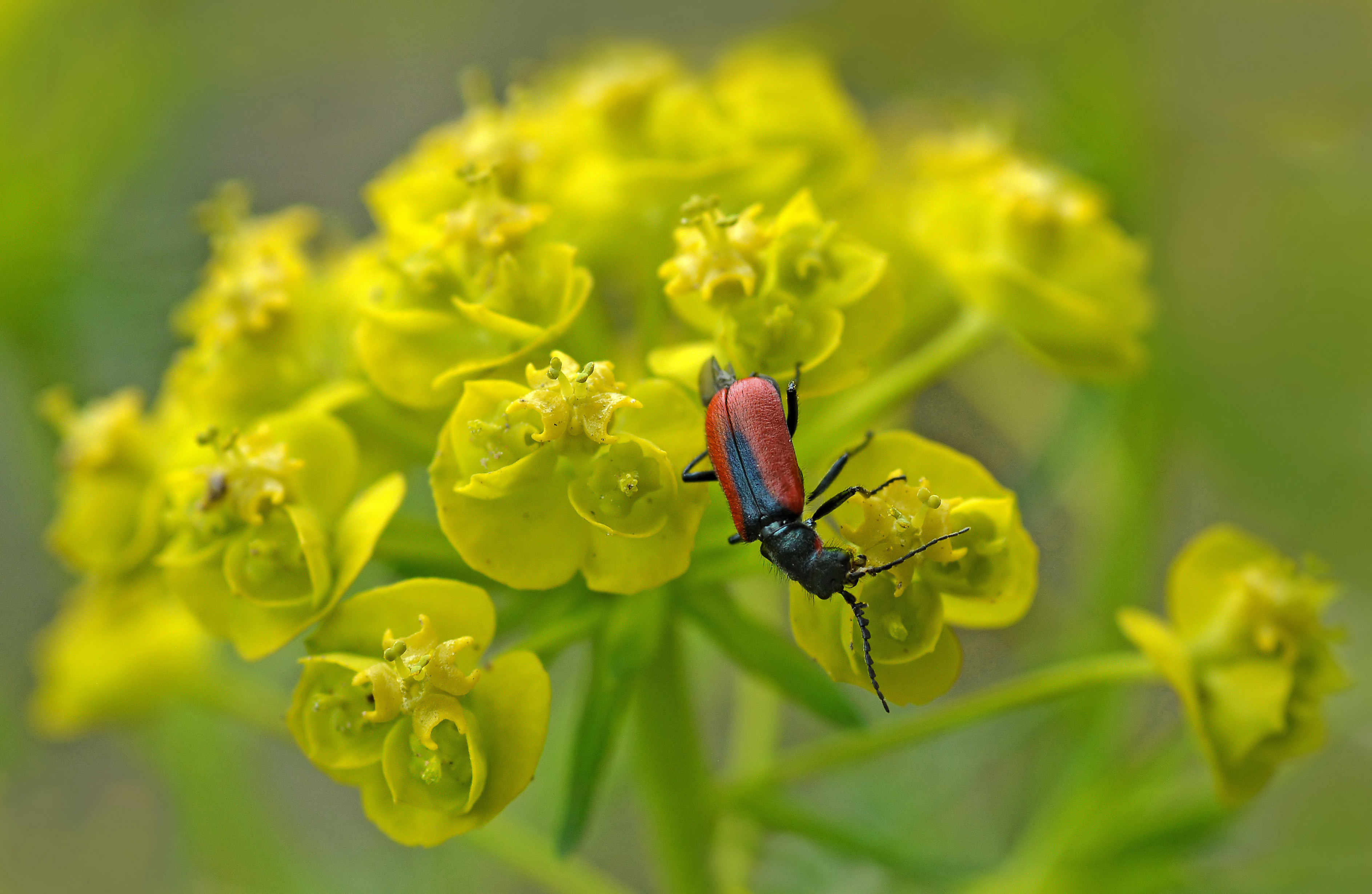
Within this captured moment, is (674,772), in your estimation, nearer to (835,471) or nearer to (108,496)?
(835,471)

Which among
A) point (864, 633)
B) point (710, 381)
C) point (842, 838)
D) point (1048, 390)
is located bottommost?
point (1048, 390)

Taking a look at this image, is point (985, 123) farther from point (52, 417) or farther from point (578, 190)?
point (52, 417)

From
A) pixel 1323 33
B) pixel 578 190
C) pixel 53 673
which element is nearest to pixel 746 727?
pixel 578 190

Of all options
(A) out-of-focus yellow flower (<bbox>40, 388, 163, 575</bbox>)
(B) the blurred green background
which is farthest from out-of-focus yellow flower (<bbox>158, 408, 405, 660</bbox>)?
(B) the blurred green background

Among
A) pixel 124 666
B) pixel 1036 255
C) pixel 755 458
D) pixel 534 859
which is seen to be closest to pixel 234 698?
pixel 124 666

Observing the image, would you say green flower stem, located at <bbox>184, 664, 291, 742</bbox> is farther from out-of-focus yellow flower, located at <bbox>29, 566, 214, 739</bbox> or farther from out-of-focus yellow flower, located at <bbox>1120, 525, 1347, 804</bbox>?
out-of-focus yellow flower, located at <bbox>1120, 525, 1347, 804</bbox>

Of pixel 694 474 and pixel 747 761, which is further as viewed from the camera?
pixel 747 761
